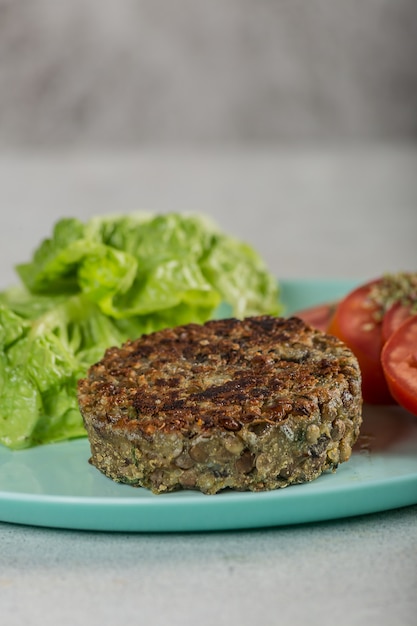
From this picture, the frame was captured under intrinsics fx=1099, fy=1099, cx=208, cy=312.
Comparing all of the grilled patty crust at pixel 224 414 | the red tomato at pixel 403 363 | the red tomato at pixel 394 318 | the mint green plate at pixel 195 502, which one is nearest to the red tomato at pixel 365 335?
the red tomato at pixel 394 318

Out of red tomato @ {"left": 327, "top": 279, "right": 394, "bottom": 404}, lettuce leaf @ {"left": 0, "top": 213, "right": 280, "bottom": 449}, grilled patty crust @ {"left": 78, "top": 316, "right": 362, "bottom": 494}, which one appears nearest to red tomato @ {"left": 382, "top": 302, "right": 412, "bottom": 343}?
red tomato @ {"left": 327, "top": 279, "right": 394, "bottom": 404}

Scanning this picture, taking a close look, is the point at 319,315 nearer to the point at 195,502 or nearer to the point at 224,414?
the point at 224,414

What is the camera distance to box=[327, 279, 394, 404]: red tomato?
4.38 metres

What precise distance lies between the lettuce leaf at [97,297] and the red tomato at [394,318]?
3.08ft

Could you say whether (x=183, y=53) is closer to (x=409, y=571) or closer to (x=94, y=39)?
(x=94, y=39)

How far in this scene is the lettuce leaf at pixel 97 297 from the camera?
14.4 feet

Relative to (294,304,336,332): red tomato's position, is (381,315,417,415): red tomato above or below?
above

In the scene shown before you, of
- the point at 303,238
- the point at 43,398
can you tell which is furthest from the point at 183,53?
the point at 43,398

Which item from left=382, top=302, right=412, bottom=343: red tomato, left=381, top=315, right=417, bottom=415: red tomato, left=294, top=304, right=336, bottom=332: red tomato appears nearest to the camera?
left=381, top=315, right=417, bottom=415: red tomato

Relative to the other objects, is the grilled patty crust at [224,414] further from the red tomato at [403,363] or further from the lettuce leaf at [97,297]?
the lettuce leaf at [97,297]

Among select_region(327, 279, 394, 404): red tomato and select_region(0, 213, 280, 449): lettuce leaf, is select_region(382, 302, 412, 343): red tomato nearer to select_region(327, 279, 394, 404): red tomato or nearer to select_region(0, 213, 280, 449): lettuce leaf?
select_region(327, 279, 394, 404): red tomato

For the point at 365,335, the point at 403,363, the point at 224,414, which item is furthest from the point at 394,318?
the point at 224,414

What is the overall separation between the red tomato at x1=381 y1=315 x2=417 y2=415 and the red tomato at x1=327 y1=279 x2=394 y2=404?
0.78 feet

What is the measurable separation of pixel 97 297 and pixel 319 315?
1.03 meters
